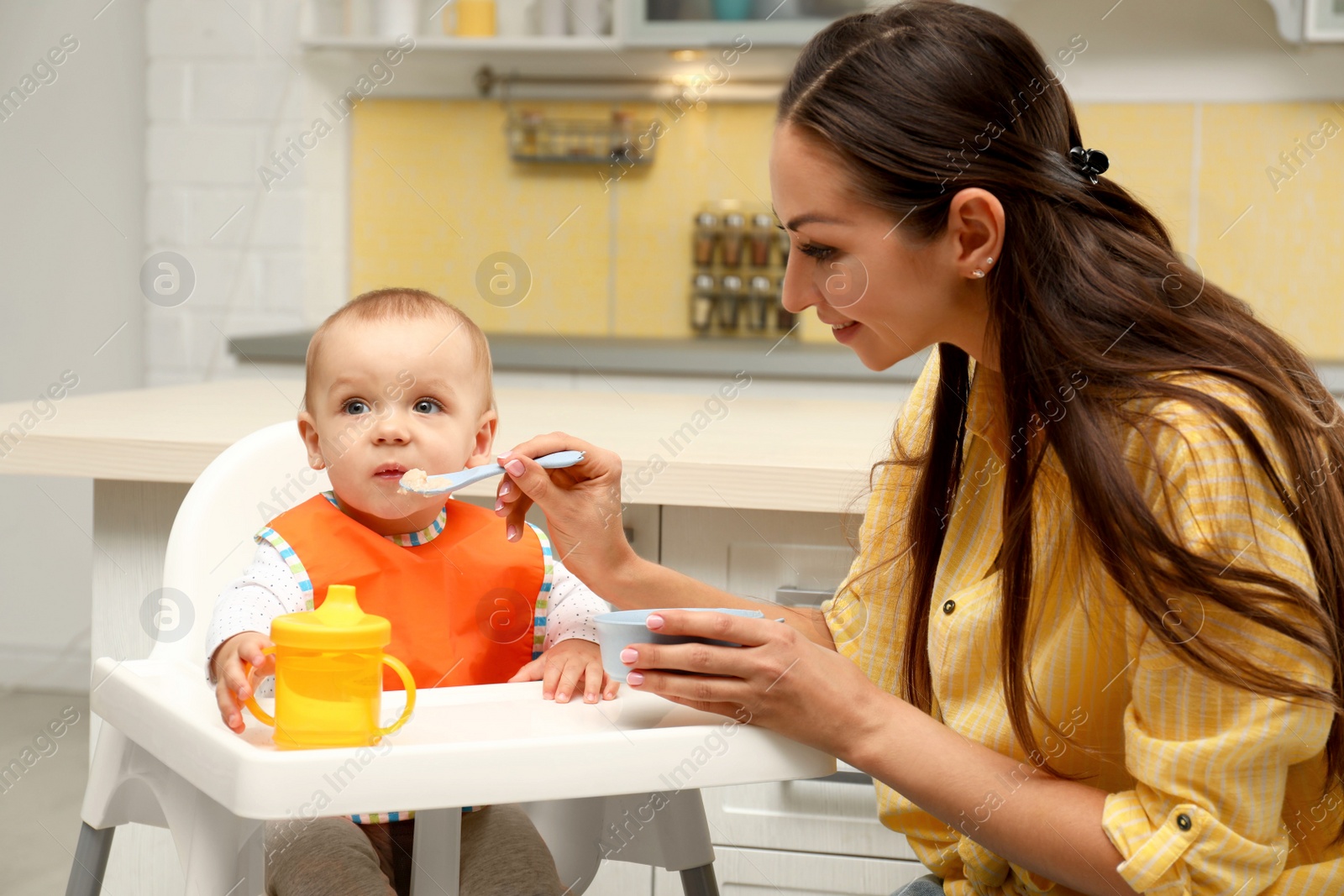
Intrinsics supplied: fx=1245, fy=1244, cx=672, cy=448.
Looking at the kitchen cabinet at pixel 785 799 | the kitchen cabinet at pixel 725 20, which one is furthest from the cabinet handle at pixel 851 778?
the kitchen cabinet at pixel 725 20

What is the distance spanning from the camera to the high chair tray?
0.63 m

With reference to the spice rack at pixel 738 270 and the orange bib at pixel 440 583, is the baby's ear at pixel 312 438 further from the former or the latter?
the spice rack at pixel 738 270

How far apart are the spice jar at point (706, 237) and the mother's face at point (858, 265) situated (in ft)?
7.92

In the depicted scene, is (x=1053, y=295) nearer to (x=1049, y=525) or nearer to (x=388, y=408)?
(x=1049, y=525)

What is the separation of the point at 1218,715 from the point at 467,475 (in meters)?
0.51

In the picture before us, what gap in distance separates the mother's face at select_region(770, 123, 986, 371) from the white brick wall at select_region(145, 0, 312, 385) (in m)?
2.37

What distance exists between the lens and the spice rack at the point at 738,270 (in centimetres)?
326

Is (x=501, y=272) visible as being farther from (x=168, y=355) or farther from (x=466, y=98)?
(x=168, y=355)

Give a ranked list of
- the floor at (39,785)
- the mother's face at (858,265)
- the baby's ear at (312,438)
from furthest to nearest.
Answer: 1. the floor at (39,785)
2. the baby's ear at (312,438)
3. the mother's face at (858,265)

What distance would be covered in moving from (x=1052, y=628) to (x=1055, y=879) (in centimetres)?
16

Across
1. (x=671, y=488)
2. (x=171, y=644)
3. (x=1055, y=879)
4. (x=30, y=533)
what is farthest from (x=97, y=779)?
(x=30, y=533)

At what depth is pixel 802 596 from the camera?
1257mm

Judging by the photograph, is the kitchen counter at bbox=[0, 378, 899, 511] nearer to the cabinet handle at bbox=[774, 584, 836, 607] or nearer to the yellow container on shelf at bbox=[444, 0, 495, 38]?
the cabinet handle at bbox=[774, 584, 836, 607]

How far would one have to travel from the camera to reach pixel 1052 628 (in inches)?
33.6
